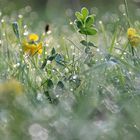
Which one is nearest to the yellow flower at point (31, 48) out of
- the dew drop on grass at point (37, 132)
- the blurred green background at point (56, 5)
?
the dew drop on grass at point (37, 132)

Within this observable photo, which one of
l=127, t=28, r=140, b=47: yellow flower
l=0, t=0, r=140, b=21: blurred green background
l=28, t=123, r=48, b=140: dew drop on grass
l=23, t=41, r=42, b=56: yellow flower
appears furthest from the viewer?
l=0, t=0, r=140, b=21: blurred green background

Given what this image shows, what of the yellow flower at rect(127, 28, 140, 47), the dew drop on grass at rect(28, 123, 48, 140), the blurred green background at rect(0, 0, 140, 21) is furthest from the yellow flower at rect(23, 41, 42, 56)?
the blurred green background at rect(0, 0, 140, 21)

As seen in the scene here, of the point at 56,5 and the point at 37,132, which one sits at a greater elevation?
the point at 37,132

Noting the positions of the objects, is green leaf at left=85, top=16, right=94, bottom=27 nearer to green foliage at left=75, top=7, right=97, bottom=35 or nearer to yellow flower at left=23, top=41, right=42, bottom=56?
green foliage at left=75, top=7, right=97, bottom=35

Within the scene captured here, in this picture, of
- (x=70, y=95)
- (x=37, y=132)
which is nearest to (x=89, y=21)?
(x=70, y=95)

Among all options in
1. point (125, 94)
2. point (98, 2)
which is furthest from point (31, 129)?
point (98, 2)

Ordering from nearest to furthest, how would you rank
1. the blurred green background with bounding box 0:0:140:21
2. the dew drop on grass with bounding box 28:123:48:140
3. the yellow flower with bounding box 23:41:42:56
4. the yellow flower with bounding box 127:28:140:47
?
the dew drop on grass with bounding box 28:123:48:140
the yellow flower with bounding box 127:28:140:47
the yellow flower with bounding box 23:41:42:56
the blurred green background with bounding box 0:0:140:21

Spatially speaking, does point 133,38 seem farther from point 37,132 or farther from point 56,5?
point 56,5

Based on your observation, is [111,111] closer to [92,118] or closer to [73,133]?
[92,118]
